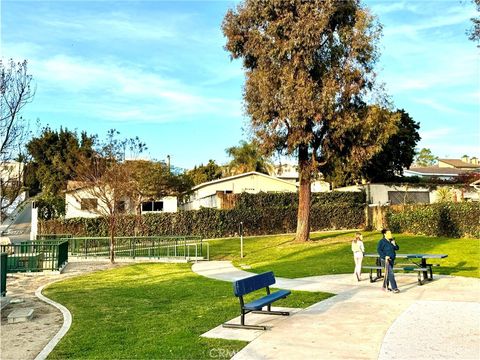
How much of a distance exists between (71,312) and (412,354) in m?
7.55

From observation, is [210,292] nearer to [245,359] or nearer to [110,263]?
[245,359]

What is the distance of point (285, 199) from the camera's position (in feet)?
134

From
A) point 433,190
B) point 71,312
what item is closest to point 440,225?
point 433,190

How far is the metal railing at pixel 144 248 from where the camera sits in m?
24.9

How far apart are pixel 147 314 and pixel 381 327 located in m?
4.94

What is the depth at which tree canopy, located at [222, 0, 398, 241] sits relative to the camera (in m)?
23.9

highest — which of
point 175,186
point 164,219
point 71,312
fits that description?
point 175,186

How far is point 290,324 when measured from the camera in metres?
8.59

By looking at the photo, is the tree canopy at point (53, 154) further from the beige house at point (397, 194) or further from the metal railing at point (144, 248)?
the beige house at point (397, 194)

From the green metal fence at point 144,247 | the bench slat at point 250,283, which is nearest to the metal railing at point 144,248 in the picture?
the green metal fence at point 144,247

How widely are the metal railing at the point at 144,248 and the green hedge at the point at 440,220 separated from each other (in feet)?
43.1

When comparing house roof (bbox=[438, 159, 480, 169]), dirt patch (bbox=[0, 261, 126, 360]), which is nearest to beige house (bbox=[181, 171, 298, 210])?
dirt patch (bbox=[0, 261, 126, 360])

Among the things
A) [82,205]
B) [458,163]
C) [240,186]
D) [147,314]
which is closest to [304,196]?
[82,205]

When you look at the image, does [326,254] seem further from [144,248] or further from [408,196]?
[408,196]
